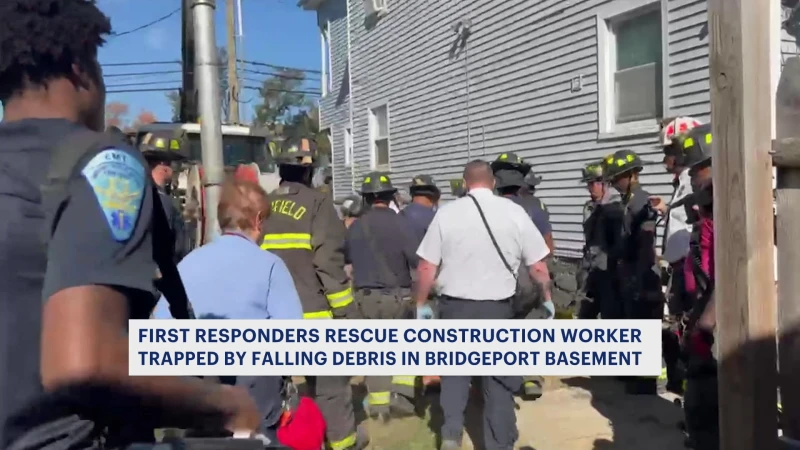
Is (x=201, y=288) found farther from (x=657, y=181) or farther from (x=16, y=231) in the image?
(x=657, y=181)

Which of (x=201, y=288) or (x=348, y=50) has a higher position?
(x=348, y=50)

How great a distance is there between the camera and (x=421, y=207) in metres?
7.47

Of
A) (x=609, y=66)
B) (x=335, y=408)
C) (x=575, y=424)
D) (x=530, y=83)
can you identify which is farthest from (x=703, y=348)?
(x=530, y=83)

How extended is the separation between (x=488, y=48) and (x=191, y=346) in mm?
10724

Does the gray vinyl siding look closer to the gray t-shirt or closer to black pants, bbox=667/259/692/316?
black pants, bbox=667/259/692/316

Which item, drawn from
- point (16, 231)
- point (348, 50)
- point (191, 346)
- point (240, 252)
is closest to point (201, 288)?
point (240, 252)

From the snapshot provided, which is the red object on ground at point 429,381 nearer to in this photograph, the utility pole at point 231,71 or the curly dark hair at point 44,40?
the curly dark hair at point 44,40

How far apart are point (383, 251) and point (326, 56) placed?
17.0 m

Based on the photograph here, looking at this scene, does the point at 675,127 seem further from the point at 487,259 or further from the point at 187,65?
the point at 187,65

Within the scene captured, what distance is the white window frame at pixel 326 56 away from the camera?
21.5 metres

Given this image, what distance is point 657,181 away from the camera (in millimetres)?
8430

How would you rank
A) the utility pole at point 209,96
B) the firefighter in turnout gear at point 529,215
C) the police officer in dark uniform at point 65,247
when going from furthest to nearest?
the firefighter in turnout gear at point 529,215
the utility pole at point 209,96
the police officer in dark uniform at point 65,247

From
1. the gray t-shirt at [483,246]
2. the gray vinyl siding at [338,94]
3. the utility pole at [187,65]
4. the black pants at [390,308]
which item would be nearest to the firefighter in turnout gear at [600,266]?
the black pants at [390,308]

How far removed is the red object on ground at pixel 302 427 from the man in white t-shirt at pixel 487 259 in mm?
1962
